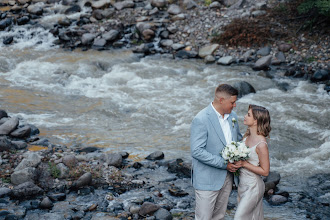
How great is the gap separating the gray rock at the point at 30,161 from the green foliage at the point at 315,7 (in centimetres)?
1134

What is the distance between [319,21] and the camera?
16.7 meters

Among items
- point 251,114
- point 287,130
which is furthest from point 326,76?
point 251,114

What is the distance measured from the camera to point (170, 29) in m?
18.5

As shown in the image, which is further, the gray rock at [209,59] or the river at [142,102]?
the gray rock at [209,59]

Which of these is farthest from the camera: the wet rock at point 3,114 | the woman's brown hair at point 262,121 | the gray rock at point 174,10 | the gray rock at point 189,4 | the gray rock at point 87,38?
the gray rock at point 189,4

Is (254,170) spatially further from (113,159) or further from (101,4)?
(101,4)

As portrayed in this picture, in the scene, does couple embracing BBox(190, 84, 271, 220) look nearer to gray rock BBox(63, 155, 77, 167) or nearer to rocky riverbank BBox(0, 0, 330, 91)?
gray rock BBox(63, 155, 77, 167)

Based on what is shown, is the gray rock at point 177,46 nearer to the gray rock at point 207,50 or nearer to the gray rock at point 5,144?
the gray rock at point 207,50

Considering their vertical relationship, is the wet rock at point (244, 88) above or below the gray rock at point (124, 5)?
below

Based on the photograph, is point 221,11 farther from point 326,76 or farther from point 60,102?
point 60,102

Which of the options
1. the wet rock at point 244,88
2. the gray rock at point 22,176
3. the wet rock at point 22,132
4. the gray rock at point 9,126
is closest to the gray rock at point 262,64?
the wet rock at point 244,88

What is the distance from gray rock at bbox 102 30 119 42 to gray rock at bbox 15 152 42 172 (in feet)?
35.7

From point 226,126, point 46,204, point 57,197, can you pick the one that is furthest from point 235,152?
point 57,197

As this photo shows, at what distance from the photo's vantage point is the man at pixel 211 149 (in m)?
4.67
